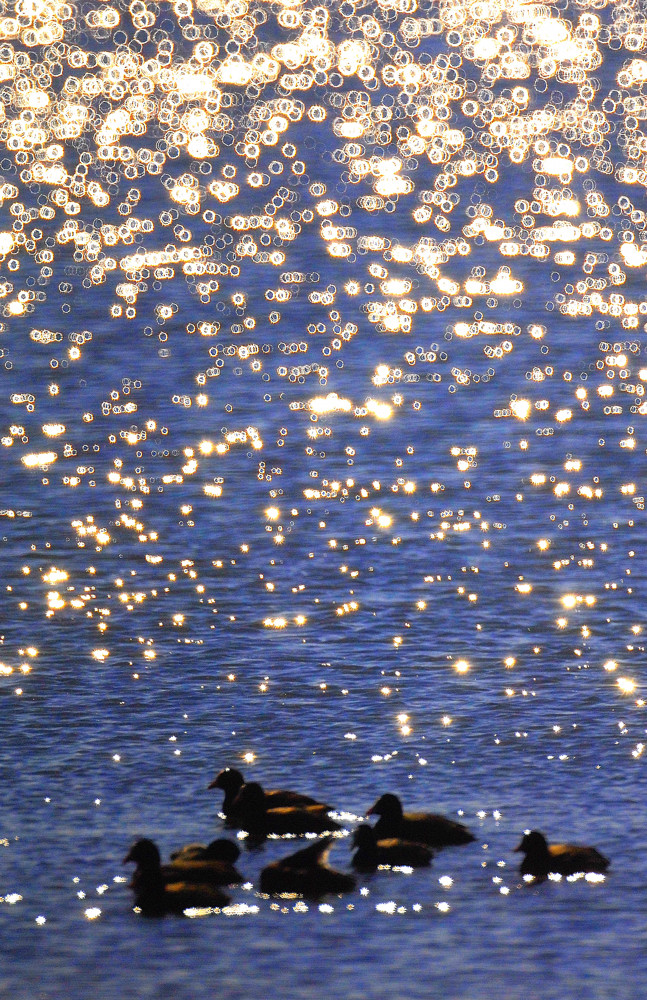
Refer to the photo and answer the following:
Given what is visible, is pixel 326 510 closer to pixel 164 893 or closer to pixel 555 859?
pixel 555 859

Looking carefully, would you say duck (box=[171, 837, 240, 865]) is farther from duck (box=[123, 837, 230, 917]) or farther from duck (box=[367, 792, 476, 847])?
duck (box=[367, 792, 476, 847])

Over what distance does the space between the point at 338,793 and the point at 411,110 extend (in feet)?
202

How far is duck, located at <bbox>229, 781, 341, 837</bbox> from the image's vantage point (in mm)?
28516

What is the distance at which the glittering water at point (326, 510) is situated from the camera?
86.3ft

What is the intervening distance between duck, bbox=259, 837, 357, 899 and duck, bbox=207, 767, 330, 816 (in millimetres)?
1918

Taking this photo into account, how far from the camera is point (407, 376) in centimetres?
5488

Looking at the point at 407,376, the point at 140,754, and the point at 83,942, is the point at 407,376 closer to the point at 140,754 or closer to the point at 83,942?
the point at 140,754

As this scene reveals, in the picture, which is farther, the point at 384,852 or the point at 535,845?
the point at 384,852

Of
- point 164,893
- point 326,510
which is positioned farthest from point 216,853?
point 326,510

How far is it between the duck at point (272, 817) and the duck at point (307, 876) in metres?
1.33

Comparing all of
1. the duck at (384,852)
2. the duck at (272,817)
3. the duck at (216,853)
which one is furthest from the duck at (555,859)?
the duck at (216,853)

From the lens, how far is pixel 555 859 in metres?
26.6

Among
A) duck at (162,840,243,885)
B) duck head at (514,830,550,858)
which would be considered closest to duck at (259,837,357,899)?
duck at (162,840,243,885)

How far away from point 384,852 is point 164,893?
3211 millimetres
